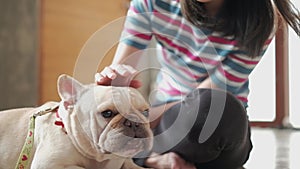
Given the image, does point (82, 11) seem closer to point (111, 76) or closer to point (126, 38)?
point (126, 38)

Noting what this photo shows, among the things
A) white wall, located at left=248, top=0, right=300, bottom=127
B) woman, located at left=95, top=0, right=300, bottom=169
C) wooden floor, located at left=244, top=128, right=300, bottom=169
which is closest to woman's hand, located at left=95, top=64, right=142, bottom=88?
woman, located at left=95, top=0, right=300, bottom=169

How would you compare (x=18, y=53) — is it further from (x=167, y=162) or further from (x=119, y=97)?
(x=119, y=97)

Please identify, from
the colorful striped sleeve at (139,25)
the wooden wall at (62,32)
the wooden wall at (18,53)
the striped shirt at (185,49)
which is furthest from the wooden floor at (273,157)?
the wooden wall at (18,53)

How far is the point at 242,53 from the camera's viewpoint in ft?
3.64

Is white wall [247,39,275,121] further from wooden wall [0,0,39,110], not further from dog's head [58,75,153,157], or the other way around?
dog's head [58,75,153,157]

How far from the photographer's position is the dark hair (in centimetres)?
106

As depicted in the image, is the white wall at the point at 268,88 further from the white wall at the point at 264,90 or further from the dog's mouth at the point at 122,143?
the dog's mouth at the point at 122,143

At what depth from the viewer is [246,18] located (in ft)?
3.49

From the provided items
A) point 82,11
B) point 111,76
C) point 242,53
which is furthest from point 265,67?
point 111,76

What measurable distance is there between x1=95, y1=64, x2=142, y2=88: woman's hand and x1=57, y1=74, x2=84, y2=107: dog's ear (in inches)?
1.7

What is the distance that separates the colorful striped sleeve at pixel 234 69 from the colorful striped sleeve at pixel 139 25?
6.9 inches

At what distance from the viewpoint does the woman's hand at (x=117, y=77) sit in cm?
81

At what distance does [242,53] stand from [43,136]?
0.52 meters

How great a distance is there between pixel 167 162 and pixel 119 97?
0.24 meters
